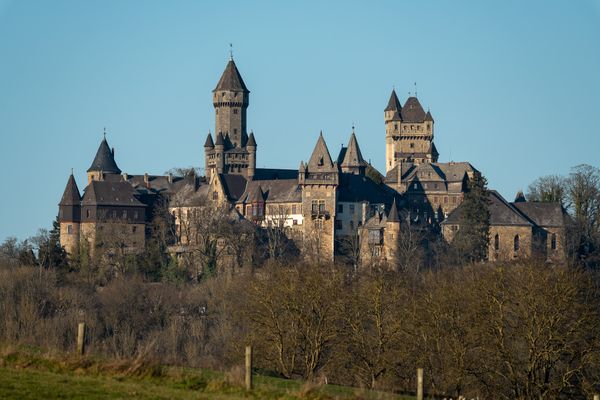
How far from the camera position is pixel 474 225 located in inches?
4092

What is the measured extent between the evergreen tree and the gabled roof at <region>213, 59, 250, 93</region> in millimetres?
31442

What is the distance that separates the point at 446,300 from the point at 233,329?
1963cm

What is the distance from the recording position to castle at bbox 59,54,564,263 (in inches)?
4178

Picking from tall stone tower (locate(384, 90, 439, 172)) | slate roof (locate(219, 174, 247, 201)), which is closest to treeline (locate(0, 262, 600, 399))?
slate roof (locate(219, 174, 247, 201))

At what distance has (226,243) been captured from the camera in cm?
10106

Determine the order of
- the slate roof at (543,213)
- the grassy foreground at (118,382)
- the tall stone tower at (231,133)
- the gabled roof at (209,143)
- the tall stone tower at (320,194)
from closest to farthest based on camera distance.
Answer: the grassy foreground at (118,382) → the tall stone tower at (320,194) → the slate roof at (543,213) → the tall stone tower at (231,133) → the gabled roof at (209,143)

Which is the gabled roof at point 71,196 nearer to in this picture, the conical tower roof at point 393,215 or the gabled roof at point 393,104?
the conical tower roof at point 393,215

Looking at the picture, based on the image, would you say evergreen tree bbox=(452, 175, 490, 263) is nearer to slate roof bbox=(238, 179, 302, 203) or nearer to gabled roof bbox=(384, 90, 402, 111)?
slate roof bbox=(238, 179, 302, 203)

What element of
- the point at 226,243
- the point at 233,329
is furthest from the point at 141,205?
the point at 233,329

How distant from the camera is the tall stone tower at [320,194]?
348 feet

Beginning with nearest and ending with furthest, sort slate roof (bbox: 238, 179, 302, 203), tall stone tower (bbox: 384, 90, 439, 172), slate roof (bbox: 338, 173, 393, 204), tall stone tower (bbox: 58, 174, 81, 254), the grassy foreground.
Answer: the grassy foreground < tall stone tower (bbox: 58, 174, 81, 254) < slate roof (bbox: 338, 173, 393, 204) < slate roof (bbox: 238, 179, 302, 203) < tall stone tower (bbox: 384, 90, 439, 172)

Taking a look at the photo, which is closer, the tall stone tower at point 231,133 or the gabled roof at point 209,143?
the tall stone tower at point 231,133

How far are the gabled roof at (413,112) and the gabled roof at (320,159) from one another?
3536 cm

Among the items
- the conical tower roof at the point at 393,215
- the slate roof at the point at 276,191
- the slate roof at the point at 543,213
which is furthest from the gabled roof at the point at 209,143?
the slate roof at the point at 543,213
